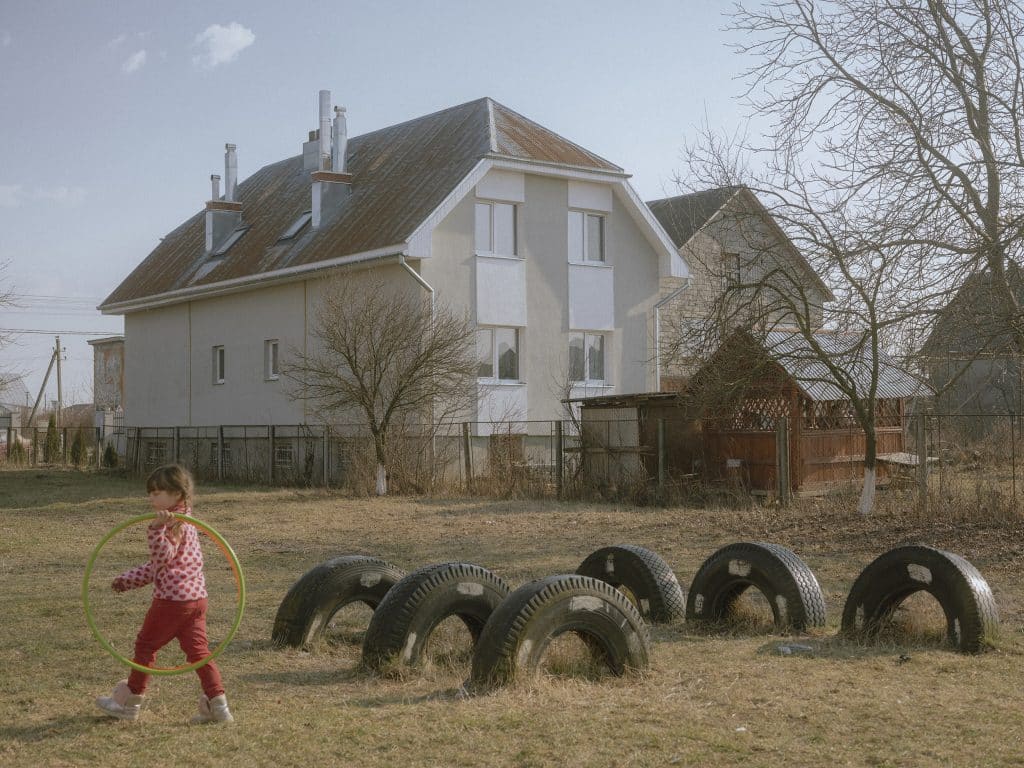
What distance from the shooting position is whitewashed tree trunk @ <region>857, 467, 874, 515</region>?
17188mm

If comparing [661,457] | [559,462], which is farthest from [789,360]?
[559,462]

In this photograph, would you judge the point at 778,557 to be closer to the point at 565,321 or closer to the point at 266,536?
the point at 266,536

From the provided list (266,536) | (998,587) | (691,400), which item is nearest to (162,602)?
(998,587)

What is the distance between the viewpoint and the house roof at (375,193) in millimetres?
26156

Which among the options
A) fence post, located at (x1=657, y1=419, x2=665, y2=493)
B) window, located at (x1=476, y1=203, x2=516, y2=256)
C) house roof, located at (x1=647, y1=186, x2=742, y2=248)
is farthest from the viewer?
window, located at (x1=476, y1=203, x2=516, y2=256)

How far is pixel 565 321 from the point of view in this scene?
90.1ft

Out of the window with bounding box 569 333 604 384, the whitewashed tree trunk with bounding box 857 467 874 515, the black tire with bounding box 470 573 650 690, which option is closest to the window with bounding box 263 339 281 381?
the window with bounding box 569 333 604 384

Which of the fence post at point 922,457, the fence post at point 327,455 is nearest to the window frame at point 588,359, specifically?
the fence post at point 327,455

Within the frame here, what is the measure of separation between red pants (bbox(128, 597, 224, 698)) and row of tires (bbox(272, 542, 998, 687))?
4.39ft

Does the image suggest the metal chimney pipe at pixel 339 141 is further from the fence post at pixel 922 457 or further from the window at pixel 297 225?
the fence post at pixel 922 457

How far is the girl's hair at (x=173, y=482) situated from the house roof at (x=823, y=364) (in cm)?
1130

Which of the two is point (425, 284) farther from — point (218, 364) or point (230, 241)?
point (230, 241)

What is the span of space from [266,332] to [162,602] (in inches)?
939

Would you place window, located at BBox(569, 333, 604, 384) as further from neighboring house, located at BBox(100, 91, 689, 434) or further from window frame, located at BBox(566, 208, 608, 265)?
window frame, located at BBox(566, 208, 608, 265)
